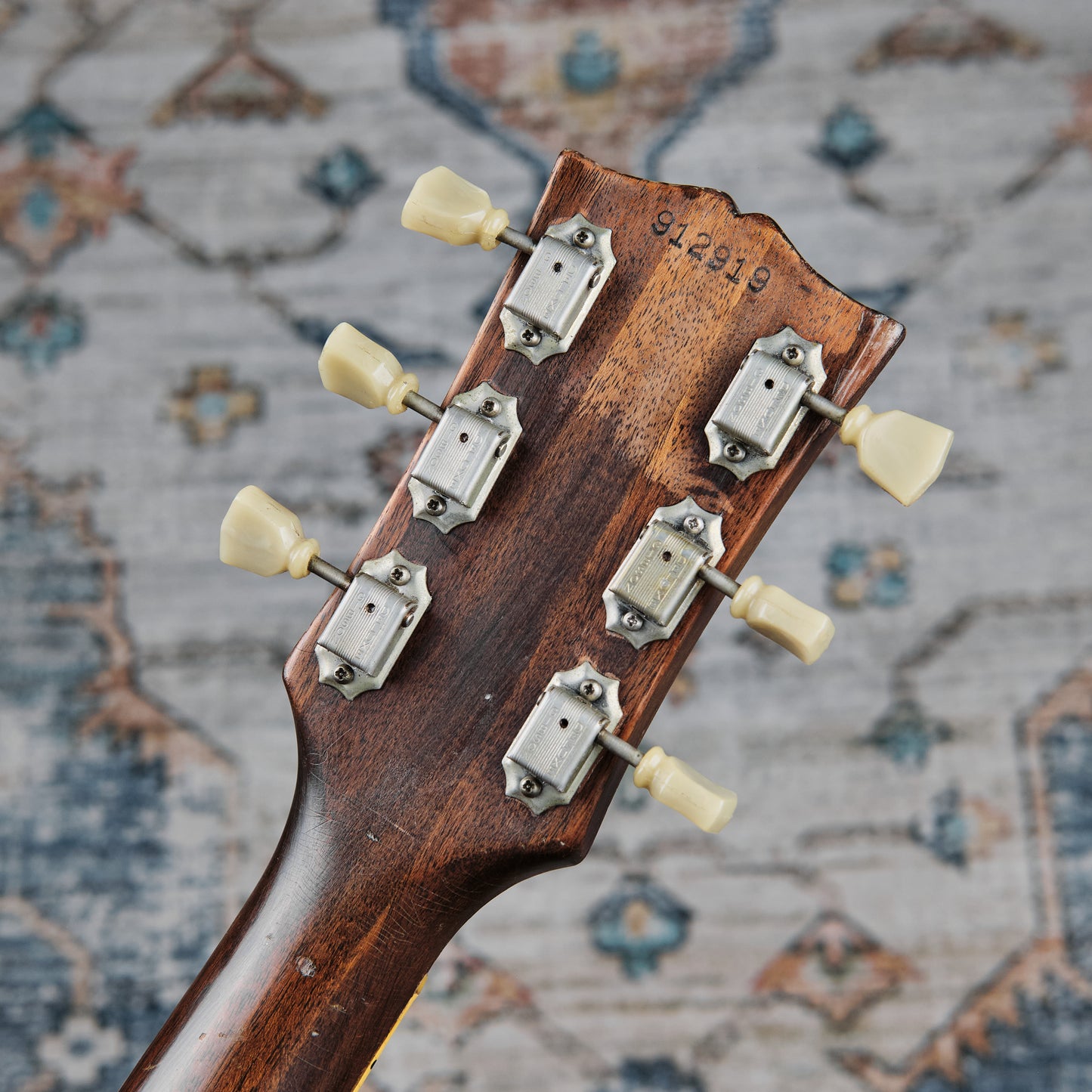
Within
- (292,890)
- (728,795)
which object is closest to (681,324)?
(728,795)

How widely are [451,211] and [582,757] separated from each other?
257 mm

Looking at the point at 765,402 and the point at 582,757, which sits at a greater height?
the point at 765,402

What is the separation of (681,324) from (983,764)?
82 centimetres

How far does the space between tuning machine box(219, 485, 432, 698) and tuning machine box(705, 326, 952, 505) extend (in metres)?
0.15

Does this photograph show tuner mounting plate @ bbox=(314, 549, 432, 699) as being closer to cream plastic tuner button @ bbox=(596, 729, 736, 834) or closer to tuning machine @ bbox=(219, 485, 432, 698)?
tuning machine @ bbox=(219, 485, 432, 698)

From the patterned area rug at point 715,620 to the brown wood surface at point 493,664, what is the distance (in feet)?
2.07

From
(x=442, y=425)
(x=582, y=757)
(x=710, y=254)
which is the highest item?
(x=710, y=254)

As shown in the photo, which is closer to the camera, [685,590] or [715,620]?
[685,590]

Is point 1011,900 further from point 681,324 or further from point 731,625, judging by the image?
point 681,324

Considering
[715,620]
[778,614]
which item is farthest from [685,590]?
[715,620]

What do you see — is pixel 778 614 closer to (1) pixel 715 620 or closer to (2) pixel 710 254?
(2) pixel 710 254

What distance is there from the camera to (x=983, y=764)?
1136 mm

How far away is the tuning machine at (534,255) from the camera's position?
1.62 ft

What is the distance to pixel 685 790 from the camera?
486 mm
